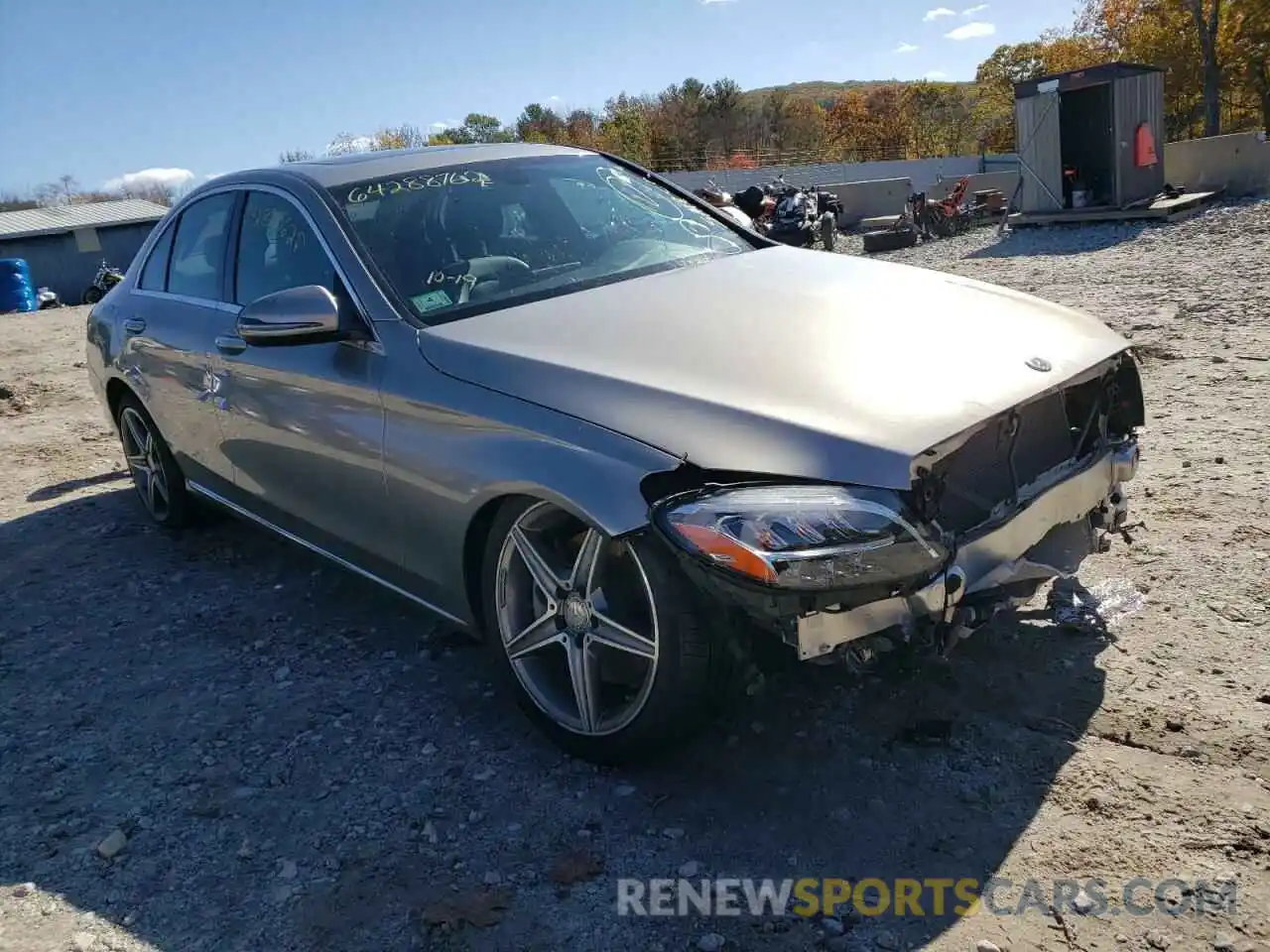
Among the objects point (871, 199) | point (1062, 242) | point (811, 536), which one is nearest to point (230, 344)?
point (811, 536)

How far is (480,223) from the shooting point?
3.69 metres

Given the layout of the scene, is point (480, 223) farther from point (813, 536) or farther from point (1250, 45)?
point (1250, 45)

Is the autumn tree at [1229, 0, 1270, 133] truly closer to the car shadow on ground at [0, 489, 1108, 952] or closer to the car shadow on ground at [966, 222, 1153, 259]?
the car shadow on ground at [966, 222, 1153, 259]

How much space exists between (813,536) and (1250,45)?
47170 millimetres

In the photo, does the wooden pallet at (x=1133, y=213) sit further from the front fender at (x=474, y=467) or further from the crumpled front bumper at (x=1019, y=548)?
the front fender at (x=474, y=467)

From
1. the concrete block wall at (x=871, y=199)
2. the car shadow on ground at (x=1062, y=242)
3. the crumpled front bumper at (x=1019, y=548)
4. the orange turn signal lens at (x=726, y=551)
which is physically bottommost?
the car shadow on ground at (x=1062, y=242)

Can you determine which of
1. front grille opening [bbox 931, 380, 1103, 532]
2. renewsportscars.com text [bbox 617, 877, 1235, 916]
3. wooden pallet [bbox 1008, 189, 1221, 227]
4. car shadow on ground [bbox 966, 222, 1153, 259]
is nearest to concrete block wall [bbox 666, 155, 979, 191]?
wooden pallet [bbox 1008, 189, 1221, 227]

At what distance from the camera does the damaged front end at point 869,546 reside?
232cm

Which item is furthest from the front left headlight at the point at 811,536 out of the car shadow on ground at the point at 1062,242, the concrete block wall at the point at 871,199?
the concrete block wall at the point at 871,199

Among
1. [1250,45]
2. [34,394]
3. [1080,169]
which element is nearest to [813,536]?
[34,394]

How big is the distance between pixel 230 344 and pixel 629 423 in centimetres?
218

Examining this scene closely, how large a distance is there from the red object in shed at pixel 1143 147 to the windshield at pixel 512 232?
15.1 m

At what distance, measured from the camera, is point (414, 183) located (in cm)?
381

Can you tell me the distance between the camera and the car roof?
3857 mm
